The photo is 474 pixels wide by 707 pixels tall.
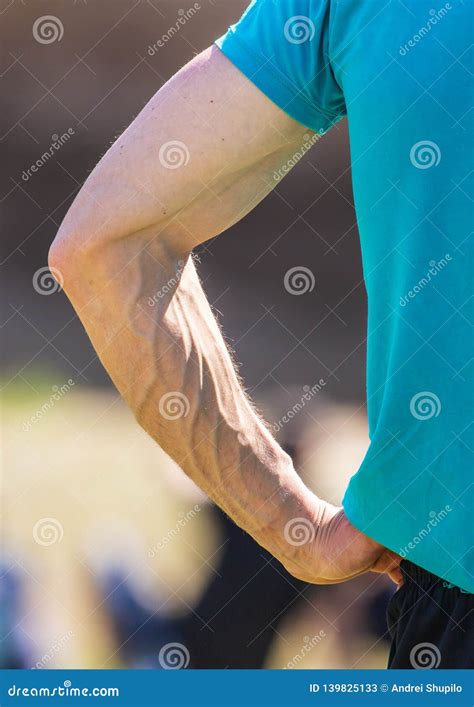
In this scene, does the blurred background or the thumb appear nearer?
the thumb

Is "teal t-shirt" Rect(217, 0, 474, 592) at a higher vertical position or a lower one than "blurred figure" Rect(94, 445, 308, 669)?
higher

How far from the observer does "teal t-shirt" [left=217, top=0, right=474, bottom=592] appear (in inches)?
38.9

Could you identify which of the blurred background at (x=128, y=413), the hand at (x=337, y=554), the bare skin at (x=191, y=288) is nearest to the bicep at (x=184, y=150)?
the bare skin at (x=191, y=288)

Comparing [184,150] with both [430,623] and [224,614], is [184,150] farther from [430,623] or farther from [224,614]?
[224,614]

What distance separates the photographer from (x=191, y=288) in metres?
1.26

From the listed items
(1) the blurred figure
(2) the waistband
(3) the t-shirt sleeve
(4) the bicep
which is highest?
(3) the t-shirt sleeve

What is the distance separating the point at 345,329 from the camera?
11.0 feet

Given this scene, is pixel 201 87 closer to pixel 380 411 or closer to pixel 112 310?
pixel 112 310

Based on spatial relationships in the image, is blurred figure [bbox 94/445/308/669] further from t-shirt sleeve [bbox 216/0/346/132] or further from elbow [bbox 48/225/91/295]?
t-shirt sleeve [bbox 216/0/346/132]

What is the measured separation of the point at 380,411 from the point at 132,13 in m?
2.50

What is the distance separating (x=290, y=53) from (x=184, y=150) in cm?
17

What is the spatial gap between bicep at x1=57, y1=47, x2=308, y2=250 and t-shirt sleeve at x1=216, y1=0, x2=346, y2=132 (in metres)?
0.02

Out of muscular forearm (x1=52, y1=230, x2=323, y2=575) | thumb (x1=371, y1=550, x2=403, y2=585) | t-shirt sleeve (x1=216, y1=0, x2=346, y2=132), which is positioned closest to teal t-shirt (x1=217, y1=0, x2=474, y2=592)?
t-shirt sleeve (x1=216, y1=0, x2=346, y2=132)

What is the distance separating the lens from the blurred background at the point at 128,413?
2.84 m
